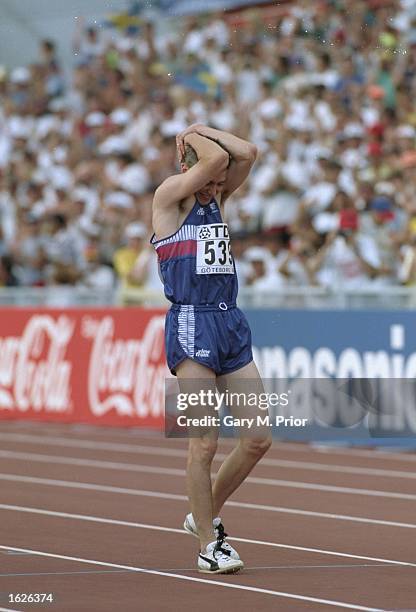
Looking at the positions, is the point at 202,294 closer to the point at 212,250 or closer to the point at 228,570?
the point at 212,250

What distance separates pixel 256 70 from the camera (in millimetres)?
21375

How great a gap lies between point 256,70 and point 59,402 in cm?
573

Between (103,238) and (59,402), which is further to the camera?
(103,238)

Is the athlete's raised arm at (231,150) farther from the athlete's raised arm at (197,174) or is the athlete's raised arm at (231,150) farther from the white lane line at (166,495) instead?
the white lane line at (166,495)

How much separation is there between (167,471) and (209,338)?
5.68 meters

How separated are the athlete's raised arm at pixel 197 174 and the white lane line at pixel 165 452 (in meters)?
5.69

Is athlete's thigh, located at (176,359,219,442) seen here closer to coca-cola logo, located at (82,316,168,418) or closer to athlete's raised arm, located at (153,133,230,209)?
athlete's raised arm, located at (153,133,230,209)

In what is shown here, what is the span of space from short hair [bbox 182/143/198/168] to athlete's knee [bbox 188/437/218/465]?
4.92 ft

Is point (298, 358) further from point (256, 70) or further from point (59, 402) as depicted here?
point (256, 70)

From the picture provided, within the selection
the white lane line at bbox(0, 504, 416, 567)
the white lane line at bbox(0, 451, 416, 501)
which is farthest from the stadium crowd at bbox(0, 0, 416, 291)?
the white lane line at bbox(0, 504, 416, 567)

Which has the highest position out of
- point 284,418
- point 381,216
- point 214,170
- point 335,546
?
point 381,216

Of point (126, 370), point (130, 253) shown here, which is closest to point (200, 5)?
point (130, 253)

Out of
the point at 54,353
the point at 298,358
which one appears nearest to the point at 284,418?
the point at 298,358

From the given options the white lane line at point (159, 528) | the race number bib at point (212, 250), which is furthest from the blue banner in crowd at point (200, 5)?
the race number bib at point (212, 250)
